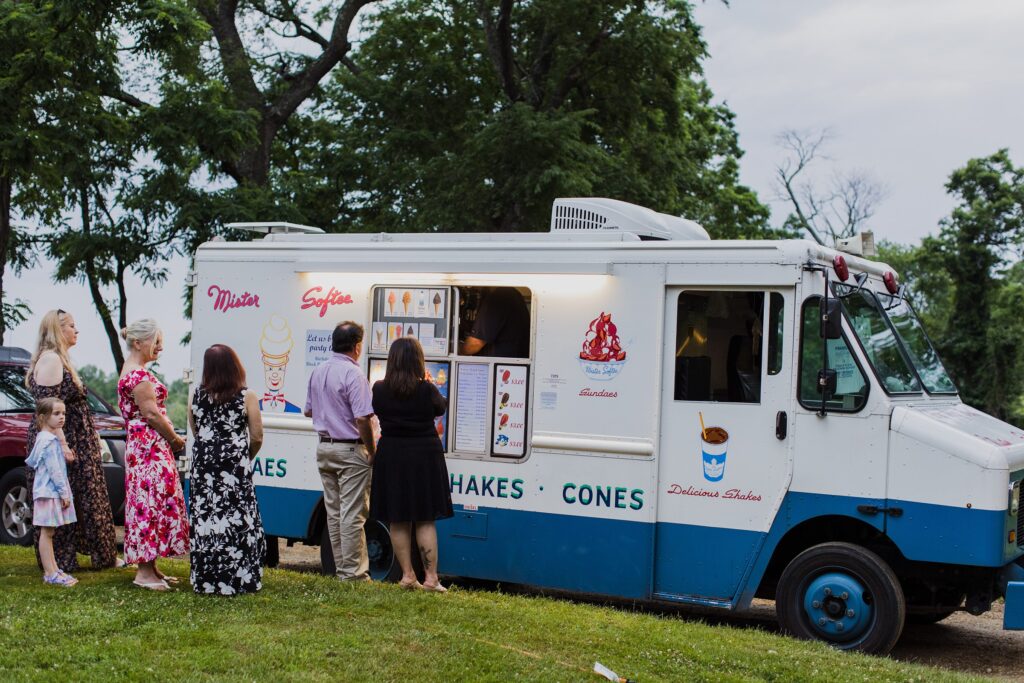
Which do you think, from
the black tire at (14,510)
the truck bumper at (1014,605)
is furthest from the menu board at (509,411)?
the black tire at (14,510)

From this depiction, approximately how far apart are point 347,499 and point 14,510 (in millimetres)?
4374

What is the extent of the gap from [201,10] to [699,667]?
18911 mm

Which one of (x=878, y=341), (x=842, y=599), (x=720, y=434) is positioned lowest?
(x=842, y=599)

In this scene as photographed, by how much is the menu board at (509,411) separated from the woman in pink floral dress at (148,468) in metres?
2.33

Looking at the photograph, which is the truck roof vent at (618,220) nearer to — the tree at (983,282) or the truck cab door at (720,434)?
the truck cab door at (720,434)

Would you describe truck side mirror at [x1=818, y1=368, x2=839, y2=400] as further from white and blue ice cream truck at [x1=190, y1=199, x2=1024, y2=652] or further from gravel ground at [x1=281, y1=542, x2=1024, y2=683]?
gravel ground at [x1=281, y1=542, x2=1024, y2=683]

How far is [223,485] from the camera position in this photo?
752cm

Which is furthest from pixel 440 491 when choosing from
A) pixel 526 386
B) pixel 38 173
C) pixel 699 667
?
pixel 38 173

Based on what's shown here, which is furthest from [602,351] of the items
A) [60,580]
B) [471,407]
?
[60,580]

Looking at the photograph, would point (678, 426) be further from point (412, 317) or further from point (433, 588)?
point (412, 317)

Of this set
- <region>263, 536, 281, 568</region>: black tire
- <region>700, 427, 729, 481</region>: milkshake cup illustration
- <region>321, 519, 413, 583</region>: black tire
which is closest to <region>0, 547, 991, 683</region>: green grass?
<region>700, 427, 729, 481</region>: milkshake cup illustration

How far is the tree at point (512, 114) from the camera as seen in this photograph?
18.9 m

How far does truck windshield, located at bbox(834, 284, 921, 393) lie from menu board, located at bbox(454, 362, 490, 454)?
105 inches

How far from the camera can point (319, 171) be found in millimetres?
22984
